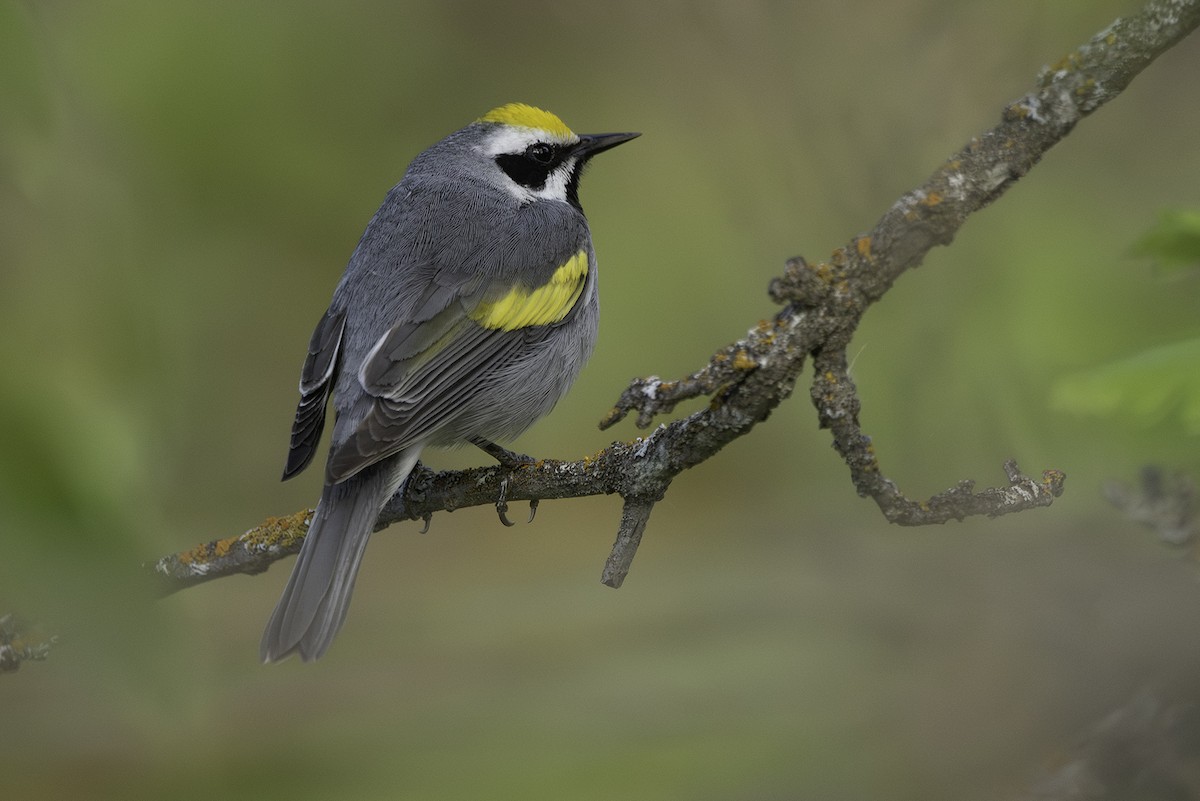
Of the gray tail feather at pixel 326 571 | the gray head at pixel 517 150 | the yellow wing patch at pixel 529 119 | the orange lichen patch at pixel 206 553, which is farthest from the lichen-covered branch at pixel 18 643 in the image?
the yellow wing patch at pixel 529 119

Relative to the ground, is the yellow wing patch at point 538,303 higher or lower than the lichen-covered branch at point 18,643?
higher

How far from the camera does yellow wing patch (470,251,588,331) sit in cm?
419

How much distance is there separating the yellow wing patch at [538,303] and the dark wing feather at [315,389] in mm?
546

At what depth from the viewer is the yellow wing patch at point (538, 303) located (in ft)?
13.8

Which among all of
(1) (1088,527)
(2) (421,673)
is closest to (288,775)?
(2) (421,673)

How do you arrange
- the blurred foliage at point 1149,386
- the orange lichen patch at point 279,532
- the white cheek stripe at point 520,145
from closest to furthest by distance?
1. the blurred foliage at point 1149,386
2. the orange lichen patch at point 279,532
3. the white cheek stripe at point 520,145

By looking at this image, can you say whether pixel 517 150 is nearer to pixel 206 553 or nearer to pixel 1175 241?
pixel 206 553

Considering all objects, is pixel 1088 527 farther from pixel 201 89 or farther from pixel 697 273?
pixel 201 89

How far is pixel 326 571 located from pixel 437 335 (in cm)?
99

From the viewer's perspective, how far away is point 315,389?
13.3 ft

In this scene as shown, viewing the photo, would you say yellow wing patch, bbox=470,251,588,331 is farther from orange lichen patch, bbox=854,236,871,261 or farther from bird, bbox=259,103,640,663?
orange lichen patch, bbox=854,236,871,261

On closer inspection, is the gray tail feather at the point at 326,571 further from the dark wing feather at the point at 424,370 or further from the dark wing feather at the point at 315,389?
the dark wing feather at the point at 315,389

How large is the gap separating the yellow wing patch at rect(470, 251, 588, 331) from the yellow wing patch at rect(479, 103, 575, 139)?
82 centimetres

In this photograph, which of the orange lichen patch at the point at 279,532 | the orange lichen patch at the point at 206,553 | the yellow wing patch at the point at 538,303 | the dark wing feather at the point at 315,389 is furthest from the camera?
the yellow wing patch at the point at 538,303
